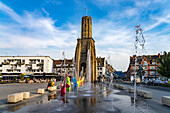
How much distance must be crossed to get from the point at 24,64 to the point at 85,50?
30.6 metres

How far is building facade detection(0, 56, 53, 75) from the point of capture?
6888 cm

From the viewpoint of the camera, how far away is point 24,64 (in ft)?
230

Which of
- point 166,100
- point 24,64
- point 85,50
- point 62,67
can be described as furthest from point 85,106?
point 62,67

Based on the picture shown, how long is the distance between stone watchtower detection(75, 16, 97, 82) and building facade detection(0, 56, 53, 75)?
51.4 ft

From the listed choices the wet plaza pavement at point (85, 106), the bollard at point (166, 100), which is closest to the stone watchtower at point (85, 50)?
the wet plaza pavement at point (85, 106)

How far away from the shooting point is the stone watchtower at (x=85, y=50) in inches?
2675

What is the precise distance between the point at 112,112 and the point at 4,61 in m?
74.1

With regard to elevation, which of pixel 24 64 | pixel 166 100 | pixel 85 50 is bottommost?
pixel 166 100

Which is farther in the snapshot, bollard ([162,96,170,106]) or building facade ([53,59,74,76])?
building facade ([53,59,74,76])

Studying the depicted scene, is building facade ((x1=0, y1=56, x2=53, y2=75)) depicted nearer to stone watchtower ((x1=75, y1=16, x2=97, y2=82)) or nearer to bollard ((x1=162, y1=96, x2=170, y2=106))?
stone watchtower ((x1=75, y1=16, x2=97, y2=82))

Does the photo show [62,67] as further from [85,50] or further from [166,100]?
A: [166,100]

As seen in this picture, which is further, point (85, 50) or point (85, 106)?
point (85, 50)

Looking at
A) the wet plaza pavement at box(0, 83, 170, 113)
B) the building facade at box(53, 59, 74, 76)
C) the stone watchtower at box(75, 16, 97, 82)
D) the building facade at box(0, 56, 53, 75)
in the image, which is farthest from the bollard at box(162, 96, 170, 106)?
the building facade at box(53, 59, 74, 76)

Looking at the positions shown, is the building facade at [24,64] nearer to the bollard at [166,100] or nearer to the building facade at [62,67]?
the building facade at [62,67]
